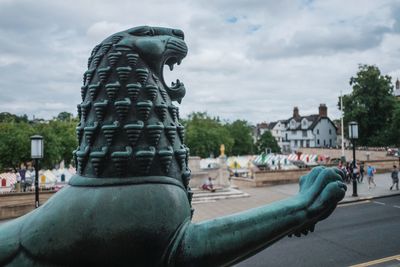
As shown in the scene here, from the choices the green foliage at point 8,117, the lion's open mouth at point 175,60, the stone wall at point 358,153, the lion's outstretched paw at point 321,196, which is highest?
the green foliage at point 8,117

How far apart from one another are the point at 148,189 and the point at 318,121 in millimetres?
74852

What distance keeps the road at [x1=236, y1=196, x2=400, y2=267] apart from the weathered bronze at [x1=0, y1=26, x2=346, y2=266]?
684cm

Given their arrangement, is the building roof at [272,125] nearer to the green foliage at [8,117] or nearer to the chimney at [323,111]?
the chimney at [323,111]

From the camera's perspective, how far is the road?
8.18 meters

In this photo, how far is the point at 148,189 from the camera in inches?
70.6

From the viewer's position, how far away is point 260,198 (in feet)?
61.3

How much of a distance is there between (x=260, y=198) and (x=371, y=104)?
3521 cm

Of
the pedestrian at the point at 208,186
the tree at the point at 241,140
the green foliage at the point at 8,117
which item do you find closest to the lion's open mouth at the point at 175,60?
the pedestrian at the point at 208,186

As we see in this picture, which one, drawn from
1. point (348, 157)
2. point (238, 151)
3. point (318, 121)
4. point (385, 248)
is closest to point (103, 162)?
point (385, 248)

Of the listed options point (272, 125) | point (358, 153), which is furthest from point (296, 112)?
point (358, 153)

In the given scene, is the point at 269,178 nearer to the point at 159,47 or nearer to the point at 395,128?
the point at 159,47

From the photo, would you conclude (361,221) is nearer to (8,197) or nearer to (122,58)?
(122,58)

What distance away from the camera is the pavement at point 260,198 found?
15.5m

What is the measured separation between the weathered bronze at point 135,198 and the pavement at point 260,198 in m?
12.3
